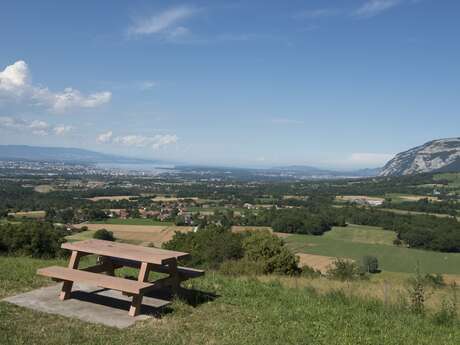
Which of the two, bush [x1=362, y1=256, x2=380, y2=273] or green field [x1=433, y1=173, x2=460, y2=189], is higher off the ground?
green field [x1=433, y1=173, x2=460, y2=189]

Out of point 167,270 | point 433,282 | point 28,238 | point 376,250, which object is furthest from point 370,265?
point 167,270

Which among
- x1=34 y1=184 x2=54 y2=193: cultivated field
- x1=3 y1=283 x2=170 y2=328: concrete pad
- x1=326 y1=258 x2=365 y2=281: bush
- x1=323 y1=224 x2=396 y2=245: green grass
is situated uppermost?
x1=3 y1=283 x2=170 y2=328: concrete pad

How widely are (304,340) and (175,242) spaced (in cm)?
3287

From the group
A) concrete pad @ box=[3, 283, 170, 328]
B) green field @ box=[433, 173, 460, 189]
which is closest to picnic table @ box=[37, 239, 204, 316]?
concrete pad @ box=[3, 283, 170, 328]

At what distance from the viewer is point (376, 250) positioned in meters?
49.2

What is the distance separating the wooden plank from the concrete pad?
0.42 metres

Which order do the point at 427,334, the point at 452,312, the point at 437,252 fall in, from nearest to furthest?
the point at 427,334 < the point at 452,312 < the point at 437,252

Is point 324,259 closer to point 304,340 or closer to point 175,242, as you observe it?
point 175,242

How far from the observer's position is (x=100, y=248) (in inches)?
281

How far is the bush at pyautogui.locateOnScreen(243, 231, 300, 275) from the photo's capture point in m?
19.3

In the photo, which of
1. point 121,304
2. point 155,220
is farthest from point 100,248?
point 155,220

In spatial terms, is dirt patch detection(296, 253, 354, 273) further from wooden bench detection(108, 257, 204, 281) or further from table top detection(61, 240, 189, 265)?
table top detection(61, 240, 189, 265)

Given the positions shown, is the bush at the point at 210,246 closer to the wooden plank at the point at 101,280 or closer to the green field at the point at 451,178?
the wooden plank at the point at 101,280

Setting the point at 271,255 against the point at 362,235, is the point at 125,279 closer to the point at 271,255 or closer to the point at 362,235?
the point at 271,255
